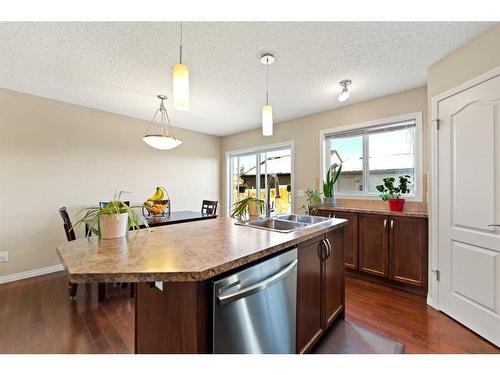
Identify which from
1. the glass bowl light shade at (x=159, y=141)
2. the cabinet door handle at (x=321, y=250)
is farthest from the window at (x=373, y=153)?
the glass bowl light shade at (x=159, y=141)

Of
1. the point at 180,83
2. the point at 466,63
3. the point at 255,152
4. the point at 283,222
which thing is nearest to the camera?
the point at 180,83

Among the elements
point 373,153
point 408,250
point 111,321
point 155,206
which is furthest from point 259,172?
point 111,321

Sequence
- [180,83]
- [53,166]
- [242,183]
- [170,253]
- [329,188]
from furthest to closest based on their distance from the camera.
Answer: [242,183], [329,188], [53,166], [180,83], [170,253]

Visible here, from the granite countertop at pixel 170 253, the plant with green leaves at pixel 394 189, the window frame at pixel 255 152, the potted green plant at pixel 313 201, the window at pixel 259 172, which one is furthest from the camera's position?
the window at pixel 259 172

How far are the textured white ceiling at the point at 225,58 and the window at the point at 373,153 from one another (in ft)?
1.51

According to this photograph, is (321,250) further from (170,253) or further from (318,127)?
(318,127)

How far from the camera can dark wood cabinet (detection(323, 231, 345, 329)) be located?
5.49 feet

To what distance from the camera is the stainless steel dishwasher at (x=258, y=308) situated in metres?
0.94

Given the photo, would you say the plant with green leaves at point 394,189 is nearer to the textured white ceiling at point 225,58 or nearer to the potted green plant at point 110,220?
the textured white ceiling at point 225,58

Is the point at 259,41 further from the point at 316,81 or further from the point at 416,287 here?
the point at 416,287

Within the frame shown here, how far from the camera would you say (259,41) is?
1869 millimetres

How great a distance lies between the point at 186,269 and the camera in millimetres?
832

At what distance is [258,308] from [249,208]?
1061 millimetres

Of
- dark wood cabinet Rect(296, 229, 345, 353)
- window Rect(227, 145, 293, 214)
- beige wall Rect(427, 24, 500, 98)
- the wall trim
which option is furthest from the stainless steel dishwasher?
the wall trim
